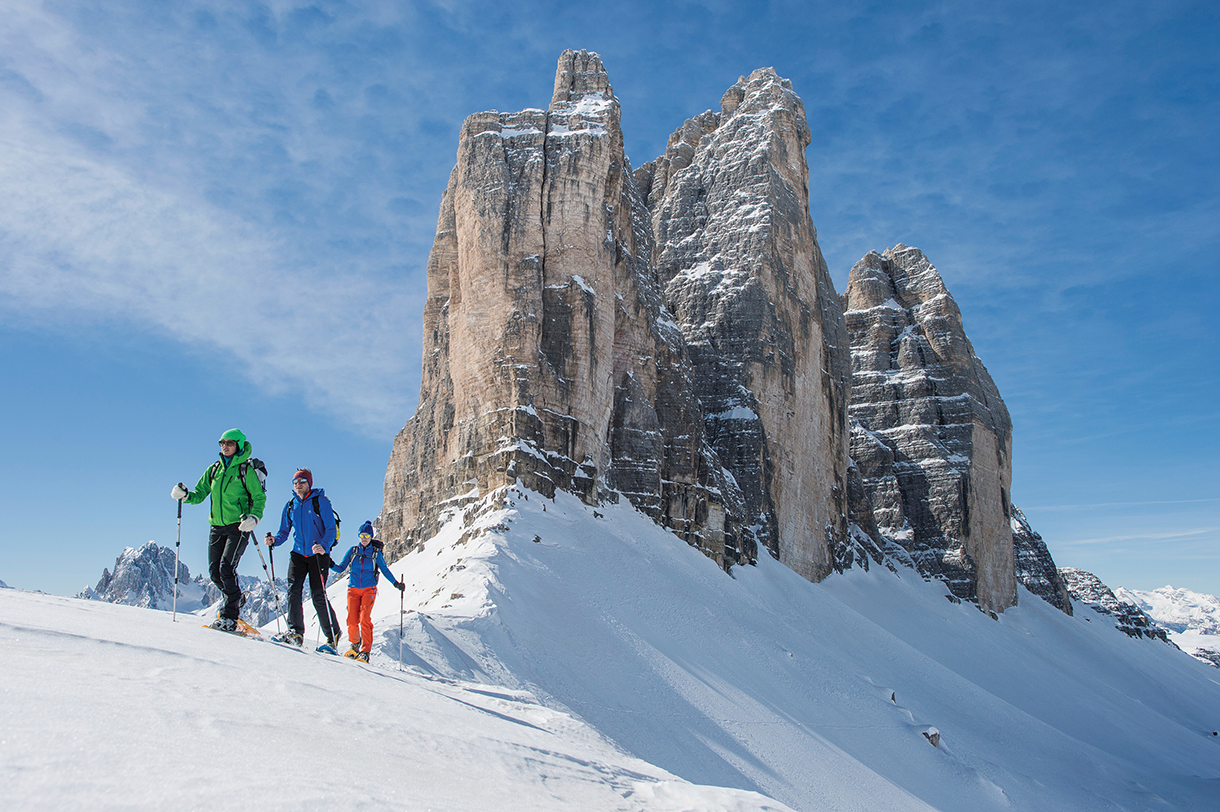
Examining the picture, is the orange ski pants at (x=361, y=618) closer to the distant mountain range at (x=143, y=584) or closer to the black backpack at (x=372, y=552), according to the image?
the black backpack at (x=372, y=552)

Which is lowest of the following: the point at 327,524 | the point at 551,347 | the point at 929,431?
the point at 327,524

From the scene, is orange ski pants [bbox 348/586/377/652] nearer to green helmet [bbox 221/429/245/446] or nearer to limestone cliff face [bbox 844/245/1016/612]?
green helmet [bbox 221/429/245/446]

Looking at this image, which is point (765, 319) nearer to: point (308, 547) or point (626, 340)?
point (626, 340)

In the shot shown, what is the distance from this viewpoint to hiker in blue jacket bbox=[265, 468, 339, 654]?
9141mm

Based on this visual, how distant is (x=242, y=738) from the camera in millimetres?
4383

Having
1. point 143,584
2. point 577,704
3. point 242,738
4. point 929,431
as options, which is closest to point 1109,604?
point 929,431

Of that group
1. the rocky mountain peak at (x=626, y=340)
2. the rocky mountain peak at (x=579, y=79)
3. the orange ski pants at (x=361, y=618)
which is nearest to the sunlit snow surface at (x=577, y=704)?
the orange ski pants at (x=361, y=618)

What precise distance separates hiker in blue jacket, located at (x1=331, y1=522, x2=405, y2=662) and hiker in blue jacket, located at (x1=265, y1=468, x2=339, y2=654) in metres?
0.51

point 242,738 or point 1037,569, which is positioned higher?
point 1037,569

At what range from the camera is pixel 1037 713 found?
37094 mm

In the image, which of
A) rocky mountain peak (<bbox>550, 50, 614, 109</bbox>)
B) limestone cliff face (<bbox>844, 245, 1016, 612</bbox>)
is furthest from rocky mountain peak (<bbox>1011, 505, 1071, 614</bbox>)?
rocky mountain peak (<bbox>550, 50, 614, 109</bbox>)

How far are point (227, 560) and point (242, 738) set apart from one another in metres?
4.39

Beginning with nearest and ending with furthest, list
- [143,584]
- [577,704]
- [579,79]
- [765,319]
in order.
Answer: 1. [577,704]
2. [579,79]
3. [765,319]
4. [143,584]

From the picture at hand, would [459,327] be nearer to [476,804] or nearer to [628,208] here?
[628,208]
